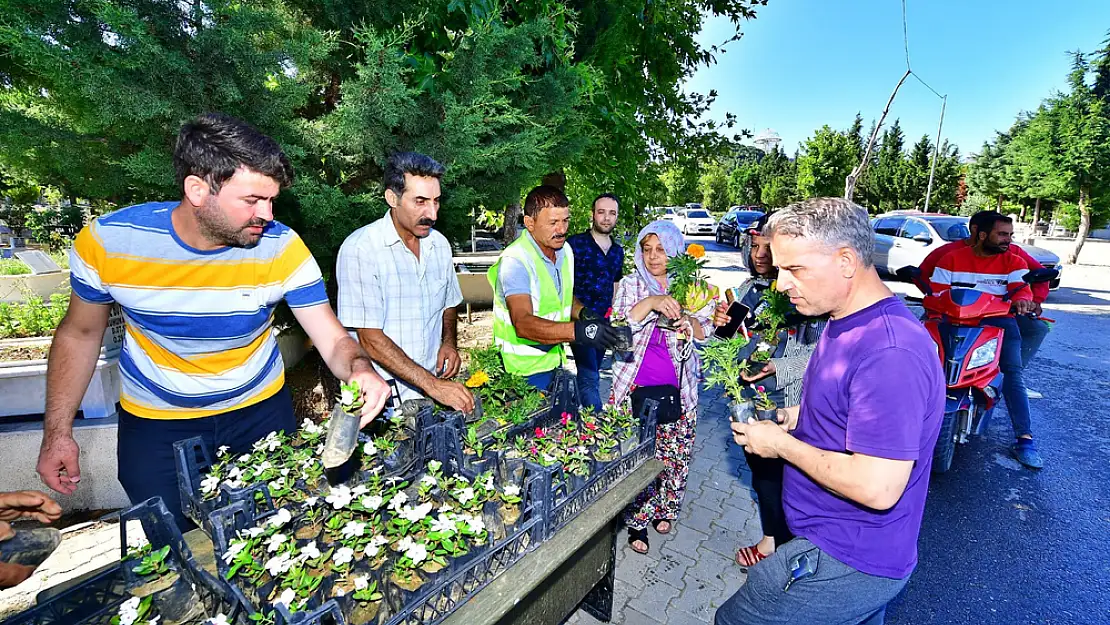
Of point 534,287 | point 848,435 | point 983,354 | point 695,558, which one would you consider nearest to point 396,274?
point 534,287

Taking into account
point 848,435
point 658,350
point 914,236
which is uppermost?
point 914,236

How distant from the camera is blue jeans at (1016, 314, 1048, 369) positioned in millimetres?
4578

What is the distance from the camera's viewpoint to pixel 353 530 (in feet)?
5.13

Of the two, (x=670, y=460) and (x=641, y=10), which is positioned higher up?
(x=641, y=10)

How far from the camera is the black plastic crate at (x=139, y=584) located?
130cm

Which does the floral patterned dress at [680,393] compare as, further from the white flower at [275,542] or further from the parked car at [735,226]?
the parked car at [735,226]

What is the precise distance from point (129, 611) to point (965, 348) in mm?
4896

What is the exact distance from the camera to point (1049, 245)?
835 inches

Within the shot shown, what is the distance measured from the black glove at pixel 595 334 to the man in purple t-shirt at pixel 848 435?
2.93 feet

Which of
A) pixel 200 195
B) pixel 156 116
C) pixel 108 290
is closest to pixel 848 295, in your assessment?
pixel 200 195

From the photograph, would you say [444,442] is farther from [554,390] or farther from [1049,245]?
[1049,245]

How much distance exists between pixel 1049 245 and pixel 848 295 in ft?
92.0

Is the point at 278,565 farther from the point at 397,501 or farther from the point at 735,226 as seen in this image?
the point at 735,226

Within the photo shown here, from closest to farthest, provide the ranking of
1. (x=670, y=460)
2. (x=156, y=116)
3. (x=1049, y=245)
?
(x=156, y=116) → (x=670, y=460) → (x=1049, y=245)
